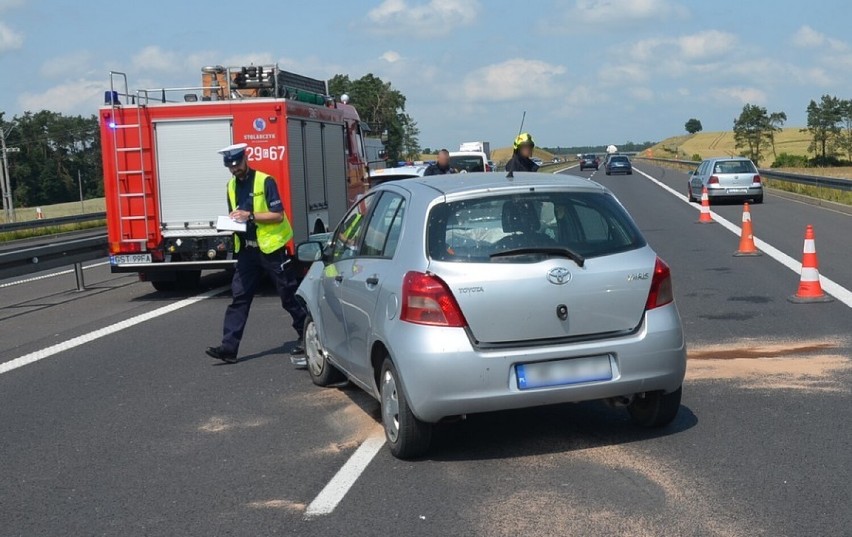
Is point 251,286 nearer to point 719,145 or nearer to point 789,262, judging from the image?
point 789,262

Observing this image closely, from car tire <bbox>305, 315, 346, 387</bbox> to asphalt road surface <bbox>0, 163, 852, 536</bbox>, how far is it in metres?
0.12

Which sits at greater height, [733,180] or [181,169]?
[181,169]

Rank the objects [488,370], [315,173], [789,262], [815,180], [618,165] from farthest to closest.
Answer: [618,165] → [815,180] → [789,262] → [315,173] → [488,370]

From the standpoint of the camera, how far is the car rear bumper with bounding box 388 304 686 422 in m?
5.79

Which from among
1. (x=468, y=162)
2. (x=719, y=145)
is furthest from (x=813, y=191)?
(x=719, y=145)

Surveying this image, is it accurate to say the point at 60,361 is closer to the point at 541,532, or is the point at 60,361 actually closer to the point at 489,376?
the point at 489,376

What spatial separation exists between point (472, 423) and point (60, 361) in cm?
471

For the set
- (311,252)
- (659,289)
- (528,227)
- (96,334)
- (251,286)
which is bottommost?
(96,334)

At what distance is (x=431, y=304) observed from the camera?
585 centimetres

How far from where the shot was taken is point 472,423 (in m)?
7.02

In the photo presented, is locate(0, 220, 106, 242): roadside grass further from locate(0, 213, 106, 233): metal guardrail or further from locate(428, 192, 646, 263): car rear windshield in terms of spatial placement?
locate(428, 192, 646, 263): car rear windshield

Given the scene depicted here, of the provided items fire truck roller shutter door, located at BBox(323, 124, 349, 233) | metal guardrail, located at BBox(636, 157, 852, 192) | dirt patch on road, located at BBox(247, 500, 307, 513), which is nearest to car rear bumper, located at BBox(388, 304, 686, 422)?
dirt patch on road, located at BBox(247, 500, 307, 513)

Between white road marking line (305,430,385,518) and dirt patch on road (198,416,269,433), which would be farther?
dirt patch on road (198,416,269,433)

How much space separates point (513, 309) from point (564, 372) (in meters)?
0.46
